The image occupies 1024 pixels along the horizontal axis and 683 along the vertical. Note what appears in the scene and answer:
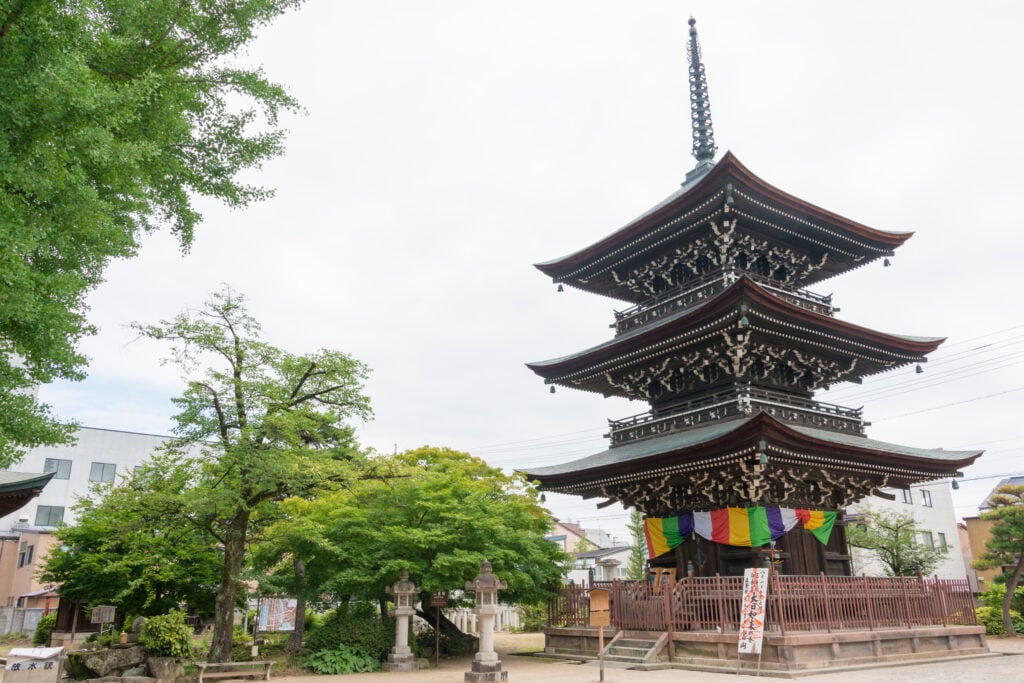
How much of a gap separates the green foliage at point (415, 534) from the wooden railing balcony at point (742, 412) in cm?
473

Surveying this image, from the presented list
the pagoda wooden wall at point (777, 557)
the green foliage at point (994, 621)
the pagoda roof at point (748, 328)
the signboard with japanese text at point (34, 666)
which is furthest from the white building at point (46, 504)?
the green foliage at point (994, 621)

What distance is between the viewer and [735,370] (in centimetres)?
2056

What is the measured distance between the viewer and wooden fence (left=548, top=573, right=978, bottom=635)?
54.0 ft

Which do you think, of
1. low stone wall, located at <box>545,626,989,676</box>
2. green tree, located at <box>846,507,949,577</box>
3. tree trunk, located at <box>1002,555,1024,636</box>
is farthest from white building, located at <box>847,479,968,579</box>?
low stone wall, located at <box>545,626,989,676</box>

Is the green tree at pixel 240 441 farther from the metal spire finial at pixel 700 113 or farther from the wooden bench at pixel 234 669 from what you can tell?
the metal spire finial at pixel 700 113

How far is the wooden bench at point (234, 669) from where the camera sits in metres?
16.6

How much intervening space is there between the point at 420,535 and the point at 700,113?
18.9 meters

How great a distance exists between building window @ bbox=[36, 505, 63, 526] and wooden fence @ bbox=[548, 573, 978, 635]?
136ft

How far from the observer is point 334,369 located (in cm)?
1953

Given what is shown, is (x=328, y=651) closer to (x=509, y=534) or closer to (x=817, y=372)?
(x=509, y=534)

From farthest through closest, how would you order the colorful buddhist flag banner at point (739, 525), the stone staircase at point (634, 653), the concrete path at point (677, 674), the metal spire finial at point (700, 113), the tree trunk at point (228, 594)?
the metal spire finial at point (700, 113), the colorful buddhist flag banner at point (739, 525), the tree trunk at point (228, 594), the stone staircase at point (634, 653), the concrete path at point (677, 674)

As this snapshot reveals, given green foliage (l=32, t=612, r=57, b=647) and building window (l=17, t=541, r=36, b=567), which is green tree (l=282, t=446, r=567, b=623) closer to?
green foliage (l=32, t=612, r=57, b=647)

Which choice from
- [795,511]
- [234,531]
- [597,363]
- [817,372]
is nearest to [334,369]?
[234,531]

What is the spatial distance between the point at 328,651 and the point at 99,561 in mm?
11352
